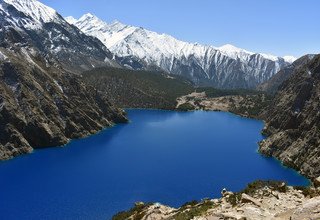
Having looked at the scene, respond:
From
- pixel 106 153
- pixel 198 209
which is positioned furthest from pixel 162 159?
pixel 198 209

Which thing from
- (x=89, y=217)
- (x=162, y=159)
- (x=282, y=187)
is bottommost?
(x=282, y=187)

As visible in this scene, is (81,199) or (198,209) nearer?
(198,209)

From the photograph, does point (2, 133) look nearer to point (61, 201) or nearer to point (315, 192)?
point (61, 201)

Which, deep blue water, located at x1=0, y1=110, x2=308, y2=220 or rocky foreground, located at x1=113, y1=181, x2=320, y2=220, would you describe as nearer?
rocky foreground, located at x1=113, y1=181, x2=320, y2=220

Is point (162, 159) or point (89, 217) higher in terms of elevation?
point (162, 159)

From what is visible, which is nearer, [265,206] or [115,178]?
[265,206]

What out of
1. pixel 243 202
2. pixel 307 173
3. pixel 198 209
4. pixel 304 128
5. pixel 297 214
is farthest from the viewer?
pixel 304 128

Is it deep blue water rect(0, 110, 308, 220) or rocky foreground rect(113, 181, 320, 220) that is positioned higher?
deep blue water rect(0, 110, 308, 220)

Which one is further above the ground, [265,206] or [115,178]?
[115,178]

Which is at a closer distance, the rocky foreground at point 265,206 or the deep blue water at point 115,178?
the rocky foreground at point 265,206

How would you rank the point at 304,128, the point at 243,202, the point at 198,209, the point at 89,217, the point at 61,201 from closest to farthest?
the point at 243,202 < the point at 198,209 < the point at 89,217 < the point at 61,201 < the point at 304,128

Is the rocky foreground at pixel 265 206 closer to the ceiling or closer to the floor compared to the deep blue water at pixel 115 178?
closer to the floor
